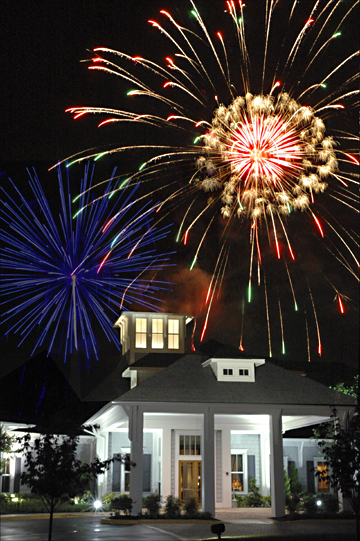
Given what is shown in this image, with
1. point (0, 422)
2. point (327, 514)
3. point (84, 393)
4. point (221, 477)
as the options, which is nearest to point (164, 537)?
point (327, 514)

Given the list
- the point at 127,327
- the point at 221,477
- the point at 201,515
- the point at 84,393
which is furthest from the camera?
the point at 84,393

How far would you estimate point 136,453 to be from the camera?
23.9 meters

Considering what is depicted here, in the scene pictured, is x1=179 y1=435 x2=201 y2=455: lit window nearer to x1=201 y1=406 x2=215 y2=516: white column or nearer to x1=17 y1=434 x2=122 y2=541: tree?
x1=201 y1=406 x2=215 y2=516: white column

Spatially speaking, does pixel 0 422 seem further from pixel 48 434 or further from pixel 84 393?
pixel 84 393

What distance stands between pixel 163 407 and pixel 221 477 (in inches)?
244

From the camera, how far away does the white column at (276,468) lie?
2419 cm

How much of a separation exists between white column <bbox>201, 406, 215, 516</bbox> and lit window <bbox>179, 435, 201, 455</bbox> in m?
3.83

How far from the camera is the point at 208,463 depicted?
79.1 ft

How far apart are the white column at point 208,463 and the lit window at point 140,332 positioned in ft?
32.5

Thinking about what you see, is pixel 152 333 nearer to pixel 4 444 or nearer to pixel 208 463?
pixel 4 444

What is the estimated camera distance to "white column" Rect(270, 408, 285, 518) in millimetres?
24188

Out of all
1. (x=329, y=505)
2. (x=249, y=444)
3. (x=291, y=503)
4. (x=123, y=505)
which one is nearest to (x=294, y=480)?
(x=249, y=444)

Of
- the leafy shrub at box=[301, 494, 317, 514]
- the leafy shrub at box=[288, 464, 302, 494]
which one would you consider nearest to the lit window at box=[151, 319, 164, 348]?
the leafy shrub at box=[288, 464, 302, 494]

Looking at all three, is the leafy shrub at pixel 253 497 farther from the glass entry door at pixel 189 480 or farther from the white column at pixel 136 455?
the white column at pixel 136 455
